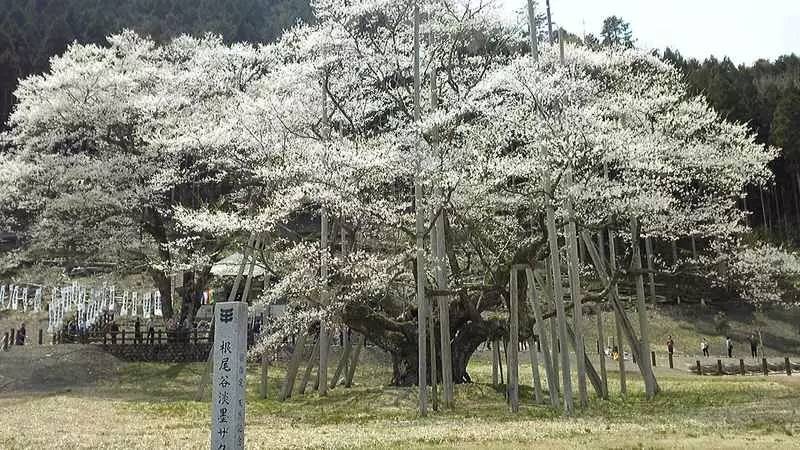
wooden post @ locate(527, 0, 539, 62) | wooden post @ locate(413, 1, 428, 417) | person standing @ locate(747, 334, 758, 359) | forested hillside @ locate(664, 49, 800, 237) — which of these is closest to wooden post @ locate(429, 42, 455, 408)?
wooden post @ locate(413, 1, 428, 417)

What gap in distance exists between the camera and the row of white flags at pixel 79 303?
29.2 meters

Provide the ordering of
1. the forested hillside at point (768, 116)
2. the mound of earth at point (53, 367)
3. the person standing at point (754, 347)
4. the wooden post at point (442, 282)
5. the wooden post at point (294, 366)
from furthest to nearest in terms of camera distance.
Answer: the forested hillside at point (768, 116)
the person standing at point (754, 347)
the mound of earth at point (53, 367)
the wooden post at point (294, 366)
the wooden post at point (442, 282)

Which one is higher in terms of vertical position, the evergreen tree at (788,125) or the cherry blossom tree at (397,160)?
the evergreen tree at (788,125)

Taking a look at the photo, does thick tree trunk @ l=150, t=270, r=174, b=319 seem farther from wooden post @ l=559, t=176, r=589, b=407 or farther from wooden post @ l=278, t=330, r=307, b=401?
wooden post @ l=559, t=176, r=589, b=407

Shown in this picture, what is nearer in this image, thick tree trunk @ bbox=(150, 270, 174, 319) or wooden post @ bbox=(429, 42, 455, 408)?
wooden post @ bbox=(429, 42, 455, 408)

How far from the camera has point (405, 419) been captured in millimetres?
12438

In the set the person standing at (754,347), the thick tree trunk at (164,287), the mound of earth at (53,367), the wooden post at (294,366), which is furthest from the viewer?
the person standing at (754,347)

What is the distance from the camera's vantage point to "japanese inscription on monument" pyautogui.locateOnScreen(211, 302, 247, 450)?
5.77m

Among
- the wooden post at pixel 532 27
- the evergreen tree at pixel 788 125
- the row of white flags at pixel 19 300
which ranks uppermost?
the evergreen tree at pixel 788 125

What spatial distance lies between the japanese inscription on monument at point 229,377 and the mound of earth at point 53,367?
1586 centimetres

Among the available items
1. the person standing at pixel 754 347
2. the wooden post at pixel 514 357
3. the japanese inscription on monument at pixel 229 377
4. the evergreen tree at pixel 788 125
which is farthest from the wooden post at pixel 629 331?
the evergreen tree at pixel 788 125

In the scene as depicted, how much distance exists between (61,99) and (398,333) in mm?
15266

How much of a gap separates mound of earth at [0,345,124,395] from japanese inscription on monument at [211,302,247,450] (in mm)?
15858

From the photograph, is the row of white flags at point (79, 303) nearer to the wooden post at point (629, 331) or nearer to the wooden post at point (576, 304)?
the wooden post at point (629, 331)
